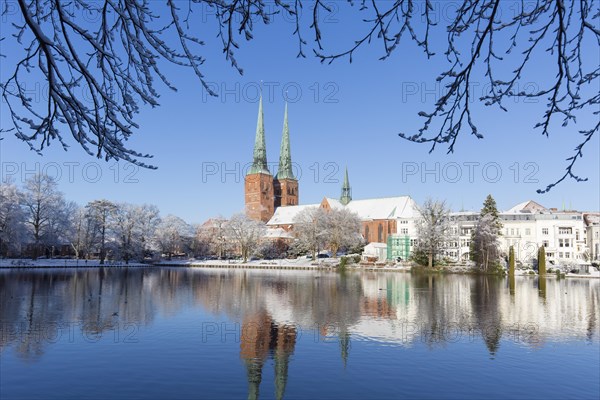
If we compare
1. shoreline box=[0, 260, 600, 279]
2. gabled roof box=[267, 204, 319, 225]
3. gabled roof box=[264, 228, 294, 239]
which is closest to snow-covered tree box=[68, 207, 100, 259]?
shoreline box=[0, 260, 600, 279]

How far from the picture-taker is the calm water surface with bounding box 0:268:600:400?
401 inches

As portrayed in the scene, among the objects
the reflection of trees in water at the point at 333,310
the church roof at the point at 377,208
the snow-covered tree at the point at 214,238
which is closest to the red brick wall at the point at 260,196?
the church roof at the point at 377,208

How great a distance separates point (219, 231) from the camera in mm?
80250

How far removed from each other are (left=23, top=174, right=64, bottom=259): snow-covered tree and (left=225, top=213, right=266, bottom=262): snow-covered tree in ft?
83.6

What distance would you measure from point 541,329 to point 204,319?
39.1 ft

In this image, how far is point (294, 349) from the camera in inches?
531

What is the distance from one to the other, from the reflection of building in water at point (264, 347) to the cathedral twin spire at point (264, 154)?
90.4 meters

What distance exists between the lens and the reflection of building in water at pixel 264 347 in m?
10.6

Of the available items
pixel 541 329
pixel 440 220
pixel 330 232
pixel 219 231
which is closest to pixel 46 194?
pixel 219 231

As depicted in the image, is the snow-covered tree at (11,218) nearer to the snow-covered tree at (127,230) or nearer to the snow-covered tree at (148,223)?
the snow-covered tree at (127,230)

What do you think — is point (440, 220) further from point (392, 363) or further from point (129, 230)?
point (392, 363)

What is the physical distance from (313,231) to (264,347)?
182ft

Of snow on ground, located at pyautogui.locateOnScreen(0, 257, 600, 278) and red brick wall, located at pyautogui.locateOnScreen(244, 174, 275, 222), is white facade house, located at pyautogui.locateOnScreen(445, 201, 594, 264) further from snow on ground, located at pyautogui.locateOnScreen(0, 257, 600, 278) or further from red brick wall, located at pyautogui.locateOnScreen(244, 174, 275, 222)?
red brick wall, located at pyautogui.locateOnScreen(244, 174, 275, 222)

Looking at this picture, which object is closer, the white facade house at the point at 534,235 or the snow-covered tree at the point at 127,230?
the white facade house at the point at 534,235
